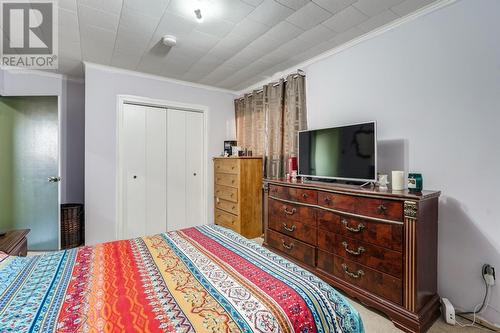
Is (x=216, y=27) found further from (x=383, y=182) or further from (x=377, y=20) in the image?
(x=383, y=182)

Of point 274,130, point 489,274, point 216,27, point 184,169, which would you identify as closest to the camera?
point 489,274

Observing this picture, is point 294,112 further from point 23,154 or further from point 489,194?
point 23,154

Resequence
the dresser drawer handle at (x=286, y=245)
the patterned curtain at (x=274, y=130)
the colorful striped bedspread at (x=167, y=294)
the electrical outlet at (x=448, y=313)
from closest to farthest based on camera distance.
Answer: the colorful striped bedspread at (x=167, y=294) → the electrical outlet at (x=448, y=313) → the dresser drawer handle at (x=286, y=245) → the patterned curtain at (x=274, y=130)

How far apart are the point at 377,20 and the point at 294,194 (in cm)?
179

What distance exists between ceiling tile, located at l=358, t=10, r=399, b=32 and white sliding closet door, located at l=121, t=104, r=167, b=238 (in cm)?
285

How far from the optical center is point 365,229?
190 centimetres

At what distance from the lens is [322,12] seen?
2037mm

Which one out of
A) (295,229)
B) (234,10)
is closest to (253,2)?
(234,10)

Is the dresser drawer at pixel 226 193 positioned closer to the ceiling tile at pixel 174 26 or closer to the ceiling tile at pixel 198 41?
the ceiling tile at pixel 198 41

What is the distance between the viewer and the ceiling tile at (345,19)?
6.69 ft

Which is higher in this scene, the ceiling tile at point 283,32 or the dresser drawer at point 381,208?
the ceiling tile at point 283,32

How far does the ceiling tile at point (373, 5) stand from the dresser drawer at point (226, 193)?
8.21 feet

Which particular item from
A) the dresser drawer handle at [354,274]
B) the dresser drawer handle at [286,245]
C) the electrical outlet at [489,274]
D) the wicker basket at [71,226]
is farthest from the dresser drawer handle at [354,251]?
the wicker basket at [71,226]

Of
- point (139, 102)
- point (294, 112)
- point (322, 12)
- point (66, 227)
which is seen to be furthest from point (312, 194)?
point (66, 227)
